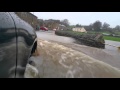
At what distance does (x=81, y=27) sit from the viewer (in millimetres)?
85875

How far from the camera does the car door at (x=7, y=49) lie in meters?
1.53

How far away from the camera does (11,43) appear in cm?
170

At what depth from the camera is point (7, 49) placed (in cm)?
162

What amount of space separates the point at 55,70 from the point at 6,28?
16.5 ft

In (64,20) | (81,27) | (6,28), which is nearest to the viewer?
(6,28)

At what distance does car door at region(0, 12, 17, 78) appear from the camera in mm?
1527
